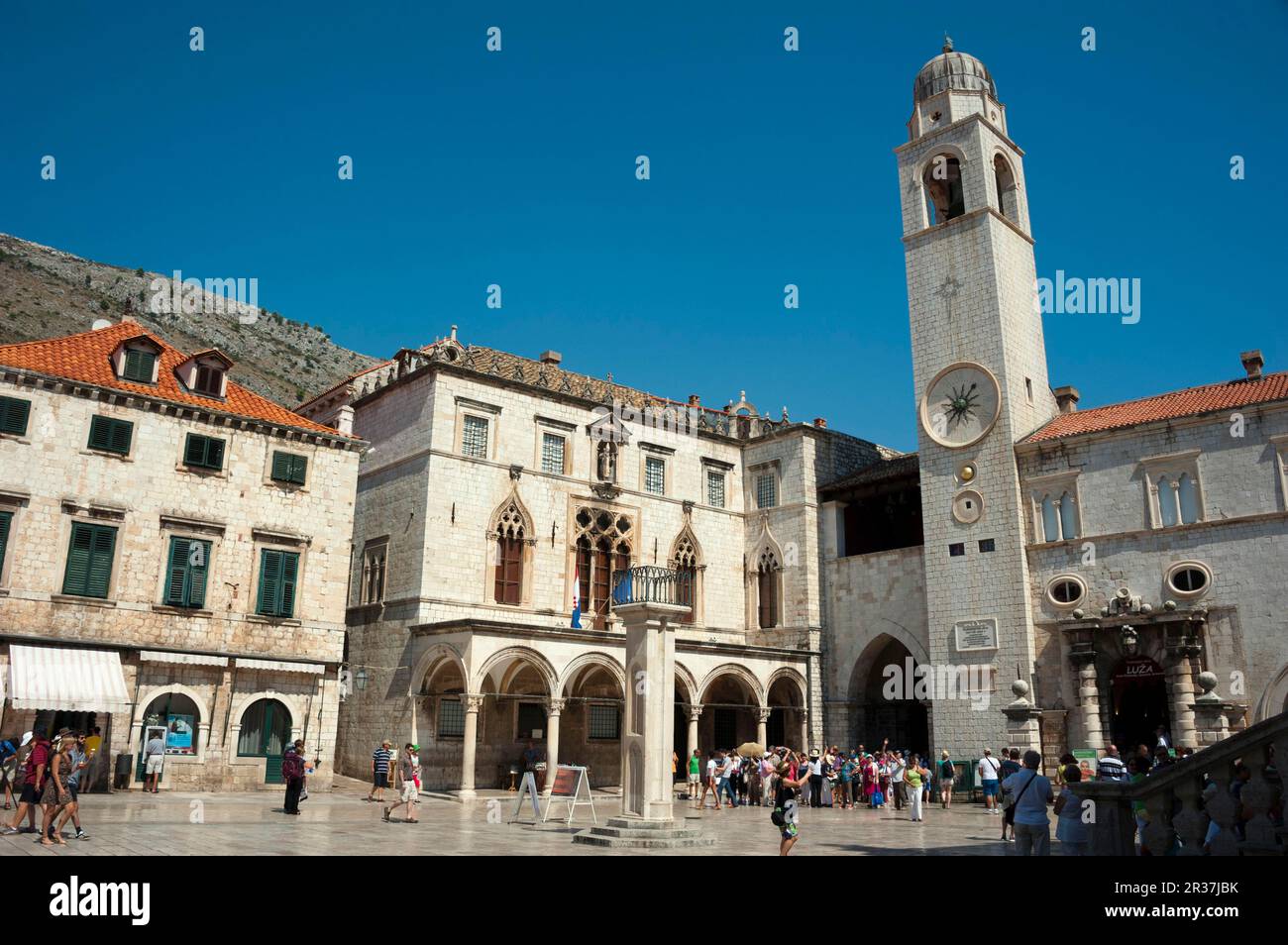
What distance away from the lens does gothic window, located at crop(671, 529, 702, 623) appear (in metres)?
33.5

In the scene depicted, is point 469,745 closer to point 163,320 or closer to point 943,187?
point 943,187

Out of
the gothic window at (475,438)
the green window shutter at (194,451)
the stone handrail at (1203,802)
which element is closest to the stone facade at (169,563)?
the green window shutter at (194,451)

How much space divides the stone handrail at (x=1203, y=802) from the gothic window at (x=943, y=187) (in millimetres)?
24571

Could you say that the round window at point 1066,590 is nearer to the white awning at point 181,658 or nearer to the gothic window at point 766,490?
the gothic window at point 766,490

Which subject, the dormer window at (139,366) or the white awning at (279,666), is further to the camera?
the dormer window at (139,366)

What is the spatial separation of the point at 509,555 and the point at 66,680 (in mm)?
12043

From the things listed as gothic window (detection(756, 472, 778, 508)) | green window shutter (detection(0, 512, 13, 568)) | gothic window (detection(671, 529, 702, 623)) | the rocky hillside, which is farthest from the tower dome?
the rocky hillside

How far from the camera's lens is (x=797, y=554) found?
33656 mm

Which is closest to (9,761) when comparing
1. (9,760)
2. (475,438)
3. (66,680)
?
(9,760)

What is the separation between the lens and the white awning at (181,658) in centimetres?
2258

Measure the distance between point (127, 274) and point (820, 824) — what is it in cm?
10384

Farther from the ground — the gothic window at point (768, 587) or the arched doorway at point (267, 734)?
the gothic window at point (768, 587)

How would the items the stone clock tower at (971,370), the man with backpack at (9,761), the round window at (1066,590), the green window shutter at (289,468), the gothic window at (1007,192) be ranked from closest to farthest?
the man with backpack at (9,761), the green window shutter at (289,468), the round window at (1066,590), the stone clock tower at (971,370), the gothic window at (1007,192)

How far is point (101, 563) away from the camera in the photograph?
894 inches
